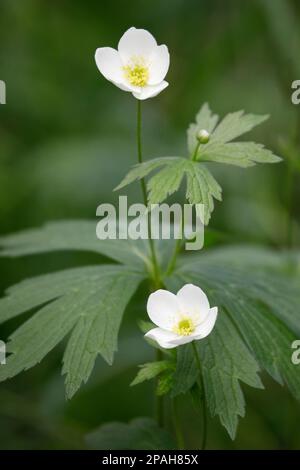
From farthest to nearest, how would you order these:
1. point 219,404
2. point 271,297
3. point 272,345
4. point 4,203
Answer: point 4,203 → point 271,297 → point 272,345 → point 219,404

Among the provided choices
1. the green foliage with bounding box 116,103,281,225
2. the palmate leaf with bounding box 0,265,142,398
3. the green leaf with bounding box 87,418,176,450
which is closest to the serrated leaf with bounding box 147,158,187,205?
the green foliage with bounding box 116,103,281,225

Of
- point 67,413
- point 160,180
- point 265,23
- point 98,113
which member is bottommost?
point 67,413

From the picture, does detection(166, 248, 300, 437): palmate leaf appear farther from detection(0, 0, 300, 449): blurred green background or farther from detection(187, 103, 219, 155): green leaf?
detection(0, 0, 300, 449): blurred green background

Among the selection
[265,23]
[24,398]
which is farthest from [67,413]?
[265,23]

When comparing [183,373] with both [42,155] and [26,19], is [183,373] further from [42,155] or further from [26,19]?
[26,19]

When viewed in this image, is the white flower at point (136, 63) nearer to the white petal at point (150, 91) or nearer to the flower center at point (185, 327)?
the white petal at point (150, 91)

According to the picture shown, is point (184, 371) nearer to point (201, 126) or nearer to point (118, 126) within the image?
point (201, 126)

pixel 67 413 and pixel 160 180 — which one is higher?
pixel 160 180
